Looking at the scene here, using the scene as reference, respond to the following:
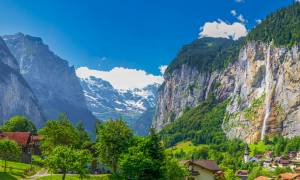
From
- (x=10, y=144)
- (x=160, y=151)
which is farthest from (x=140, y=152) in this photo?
(x=10, y=144)

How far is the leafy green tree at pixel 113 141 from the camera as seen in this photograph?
8294cm

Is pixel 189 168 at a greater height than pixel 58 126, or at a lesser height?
lesser

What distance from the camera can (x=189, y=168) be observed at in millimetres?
114938

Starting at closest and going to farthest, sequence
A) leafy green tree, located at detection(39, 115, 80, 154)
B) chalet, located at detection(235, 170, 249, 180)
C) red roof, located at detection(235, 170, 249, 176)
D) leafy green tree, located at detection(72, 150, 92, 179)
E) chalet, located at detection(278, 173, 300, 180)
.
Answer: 1. leafy green tree, located at detection(72, 150, 92, 179)
2. leafy green tree, located at detection(39, 115, 80, 154)
3. chalet, located at detection(278, 173, 300, 180)
4. chalet, located at detection(235, 170, 249, 180)
5. red roof, located at detection(235, 170, 249, 176)

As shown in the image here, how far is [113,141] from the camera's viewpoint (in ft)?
274

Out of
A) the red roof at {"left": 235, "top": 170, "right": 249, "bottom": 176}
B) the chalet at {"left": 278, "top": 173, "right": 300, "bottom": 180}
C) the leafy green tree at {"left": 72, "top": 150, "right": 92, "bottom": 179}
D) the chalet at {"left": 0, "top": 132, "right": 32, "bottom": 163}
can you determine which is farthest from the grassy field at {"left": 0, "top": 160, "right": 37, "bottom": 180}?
the red roof at {"left": 235, "top": 170, "right": 249, "bottom": 176}

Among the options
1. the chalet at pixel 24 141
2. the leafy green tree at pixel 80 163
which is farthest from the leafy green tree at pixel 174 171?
the chalet at pixel 24 141

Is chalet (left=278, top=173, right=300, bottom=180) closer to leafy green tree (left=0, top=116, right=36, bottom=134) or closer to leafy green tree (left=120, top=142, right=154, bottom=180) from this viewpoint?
leafy green tree (left=0, top=116, right=36, bottom=134)

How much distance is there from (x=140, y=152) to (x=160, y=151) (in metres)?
3.61

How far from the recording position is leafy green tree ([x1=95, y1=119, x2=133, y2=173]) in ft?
272

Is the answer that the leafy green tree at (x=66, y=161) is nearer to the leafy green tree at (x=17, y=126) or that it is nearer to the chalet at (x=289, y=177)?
the leafy green tree at (x=17, y=126)

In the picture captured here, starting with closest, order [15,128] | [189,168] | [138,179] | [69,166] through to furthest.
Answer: [138,179] < [69,166] < [189,168] < [15,128]

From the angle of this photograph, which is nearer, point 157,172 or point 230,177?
point 157,172

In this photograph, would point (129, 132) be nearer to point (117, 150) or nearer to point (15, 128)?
point (117, 150)
